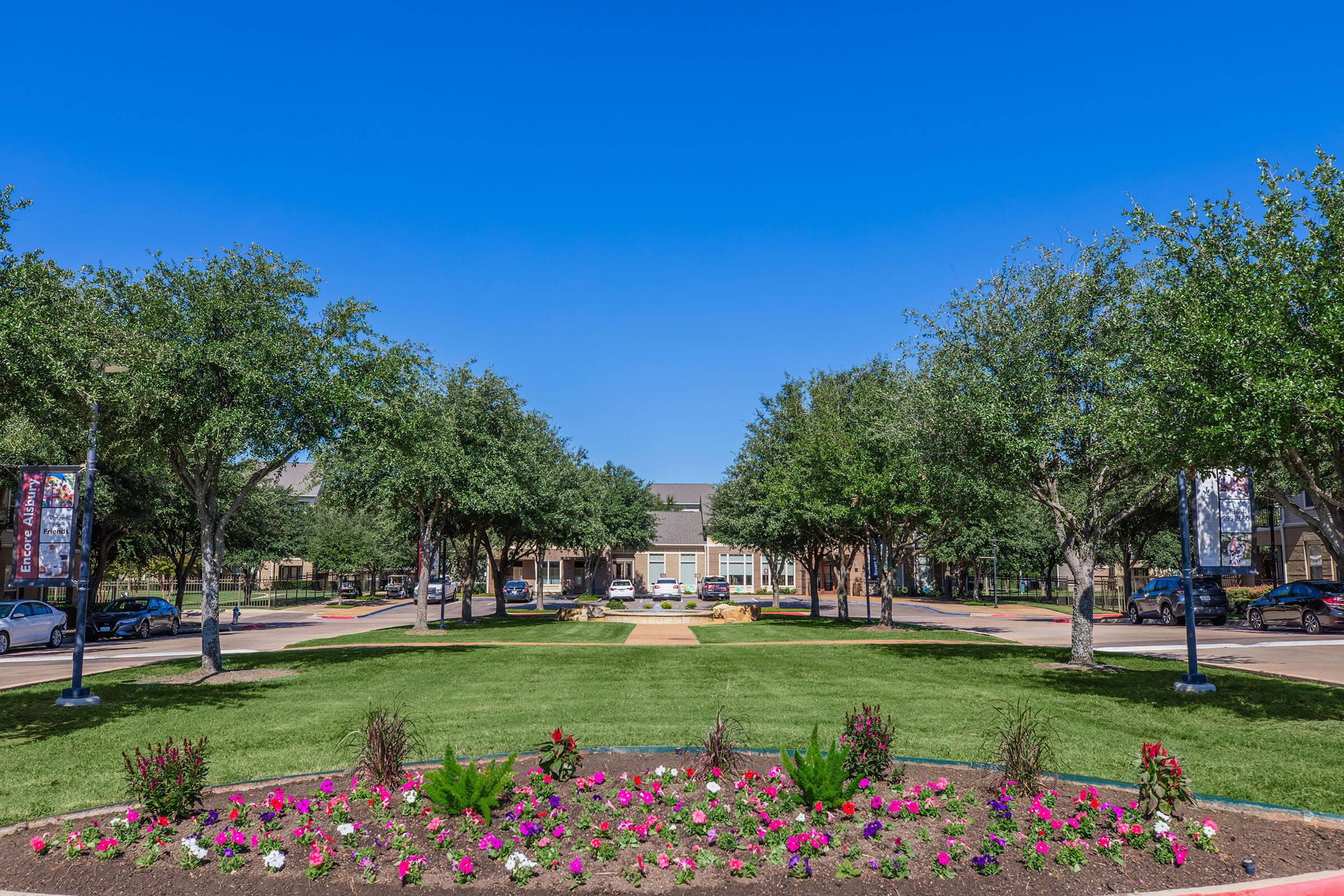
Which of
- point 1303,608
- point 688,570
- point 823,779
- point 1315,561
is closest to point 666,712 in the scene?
point 823,779

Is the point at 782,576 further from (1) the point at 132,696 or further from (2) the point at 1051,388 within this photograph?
(1) the point at 132,696

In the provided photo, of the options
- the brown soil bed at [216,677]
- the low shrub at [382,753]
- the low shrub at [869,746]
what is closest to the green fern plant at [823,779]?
the low shrub at [869,746]

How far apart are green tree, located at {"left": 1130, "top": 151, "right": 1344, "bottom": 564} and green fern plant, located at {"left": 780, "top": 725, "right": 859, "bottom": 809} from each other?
22.3ft

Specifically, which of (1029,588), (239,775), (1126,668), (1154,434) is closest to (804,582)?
(1029,588)

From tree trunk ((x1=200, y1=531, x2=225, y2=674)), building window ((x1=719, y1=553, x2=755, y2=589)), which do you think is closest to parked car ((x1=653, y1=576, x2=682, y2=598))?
building window ((x1=719, y1=553, x2=755, y2=589))

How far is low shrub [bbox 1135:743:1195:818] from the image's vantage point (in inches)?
231

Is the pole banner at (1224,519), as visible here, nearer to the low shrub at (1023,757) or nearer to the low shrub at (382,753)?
the low shrub at (1023,757)

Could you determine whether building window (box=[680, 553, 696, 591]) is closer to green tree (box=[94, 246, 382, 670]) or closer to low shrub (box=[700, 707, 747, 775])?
green tree (box=[94, 246, 382, 670])

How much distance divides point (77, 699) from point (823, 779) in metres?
12.3

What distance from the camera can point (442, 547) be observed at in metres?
50.3

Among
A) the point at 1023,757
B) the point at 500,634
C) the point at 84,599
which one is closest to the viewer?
the point at 1023,757

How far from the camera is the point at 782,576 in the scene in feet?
248

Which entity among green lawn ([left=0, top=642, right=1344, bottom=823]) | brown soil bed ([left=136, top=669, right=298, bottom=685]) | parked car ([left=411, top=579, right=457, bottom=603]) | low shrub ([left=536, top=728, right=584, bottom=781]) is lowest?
parked car ([left=411, top=579, right=457, bottom=603])

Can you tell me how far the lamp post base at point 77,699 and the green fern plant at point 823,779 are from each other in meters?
11.7
